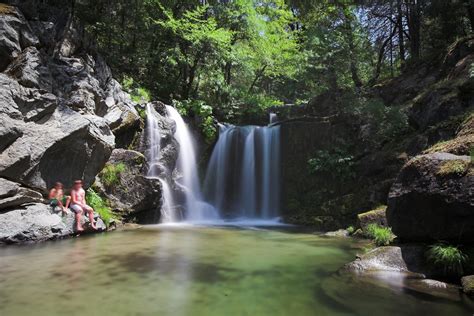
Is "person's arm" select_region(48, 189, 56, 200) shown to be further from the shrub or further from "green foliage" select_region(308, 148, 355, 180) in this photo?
"green foliage" select_region(308, 148, 355, 180)

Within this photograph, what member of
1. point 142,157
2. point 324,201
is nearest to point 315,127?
point 324,201

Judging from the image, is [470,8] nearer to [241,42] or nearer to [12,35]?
[241,42]

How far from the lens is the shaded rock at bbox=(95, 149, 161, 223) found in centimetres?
1314

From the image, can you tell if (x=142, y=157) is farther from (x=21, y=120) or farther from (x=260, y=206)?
(x=260, y=206)

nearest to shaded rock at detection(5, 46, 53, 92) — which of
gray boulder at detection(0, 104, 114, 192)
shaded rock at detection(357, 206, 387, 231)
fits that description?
gray boulder at detection(0, 104, 114, 192)

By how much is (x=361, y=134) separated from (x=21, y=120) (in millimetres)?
12133

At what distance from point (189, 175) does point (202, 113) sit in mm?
3186

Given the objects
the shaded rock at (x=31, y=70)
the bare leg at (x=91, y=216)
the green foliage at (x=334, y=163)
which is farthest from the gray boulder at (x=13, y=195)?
the green foliage at (x=334, y=163)

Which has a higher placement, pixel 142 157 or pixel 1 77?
pixel 1 77

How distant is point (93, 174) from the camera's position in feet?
39.3

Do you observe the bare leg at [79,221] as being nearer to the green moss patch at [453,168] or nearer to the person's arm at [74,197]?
the person's arm at [74,197]

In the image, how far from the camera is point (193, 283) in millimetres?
5965

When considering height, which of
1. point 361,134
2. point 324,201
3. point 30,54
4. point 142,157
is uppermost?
point 30,54

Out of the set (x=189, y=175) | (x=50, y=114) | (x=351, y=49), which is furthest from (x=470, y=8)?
(x=50, y=114)
